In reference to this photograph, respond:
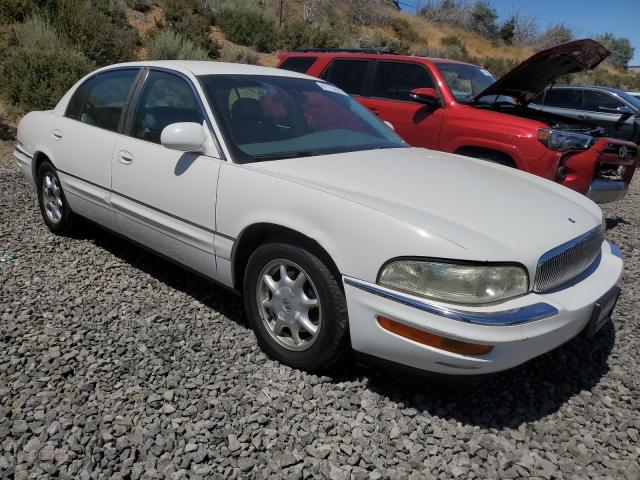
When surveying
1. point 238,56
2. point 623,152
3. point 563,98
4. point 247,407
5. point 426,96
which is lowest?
point 238,56

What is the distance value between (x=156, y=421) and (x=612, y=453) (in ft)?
6.68

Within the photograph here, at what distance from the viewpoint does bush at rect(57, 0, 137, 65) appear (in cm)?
1254

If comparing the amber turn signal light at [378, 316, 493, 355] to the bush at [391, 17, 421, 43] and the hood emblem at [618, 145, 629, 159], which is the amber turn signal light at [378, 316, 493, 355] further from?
the bush at [391, 17, 421, 43]

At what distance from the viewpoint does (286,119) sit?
332 centimetres

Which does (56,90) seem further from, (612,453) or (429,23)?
(429,23)

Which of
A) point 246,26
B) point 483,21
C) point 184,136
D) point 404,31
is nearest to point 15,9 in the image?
point 246,26

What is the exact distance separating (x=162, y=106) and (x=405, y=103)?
10.9 ft

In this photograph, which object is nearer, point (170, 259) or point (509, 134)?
point (170, 259)

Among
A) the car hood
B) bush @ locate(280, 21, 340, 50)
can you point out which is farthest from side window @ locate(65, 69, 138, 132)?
bush @ locate(280, 21, 340, 50)

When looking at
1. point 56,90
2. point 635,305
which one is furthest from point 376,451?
point 56,90

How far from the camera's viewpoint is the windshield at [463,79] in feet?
19.7

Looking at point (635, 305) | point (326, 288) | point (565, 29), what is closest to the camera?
point (326, 288)

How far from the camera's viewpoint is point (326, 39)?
72.1 feet

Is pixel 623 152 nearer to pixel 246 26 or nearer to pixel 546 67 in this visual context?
pixel 546 67
